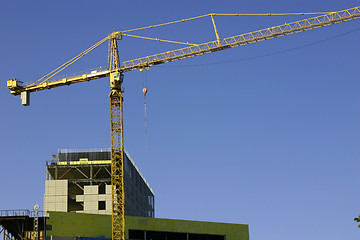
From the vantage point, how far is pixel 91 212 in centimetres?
15275

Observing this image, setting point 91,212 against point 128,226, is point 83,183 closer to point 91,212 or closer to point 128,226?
point 91,212

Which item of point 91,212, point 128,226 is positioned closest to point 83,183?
point 91,212

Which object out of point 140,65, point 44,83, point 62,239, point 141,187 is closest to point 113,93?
point 140,65

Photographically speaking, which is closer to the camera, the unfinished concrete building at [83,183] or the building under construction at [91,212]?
the building under construction at [91,212]

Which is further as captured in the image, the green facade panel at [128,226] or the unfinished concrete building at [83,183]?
A: the unfinished concrete building at [83,183]

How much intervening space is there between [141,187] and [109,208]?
1249 inches

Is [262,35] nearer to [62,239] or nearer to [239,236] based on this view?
[239,236]

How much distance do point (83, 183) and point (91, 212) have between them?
29.7ft

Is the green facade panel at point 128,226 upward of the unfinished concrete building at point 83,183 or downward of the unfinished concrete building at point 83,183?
downward

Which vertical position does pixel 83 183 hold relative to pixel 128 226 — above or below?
above

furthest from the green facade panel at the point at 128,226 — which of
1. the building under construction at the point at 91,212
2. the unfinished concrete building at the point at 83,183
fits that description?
the unfinished concrete building at the point at 83,183

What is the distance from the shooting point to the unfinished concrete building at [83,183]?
501ft

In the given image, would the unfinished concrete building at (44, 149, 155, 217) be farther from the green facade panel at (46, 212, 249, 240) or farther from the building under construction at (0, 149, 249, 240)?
the green facade panel at (46, 212, 249, 240)

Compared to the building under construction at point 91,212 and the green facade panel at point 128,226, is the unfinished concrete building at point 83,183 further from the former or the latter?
the green facade panel at point 128,226
